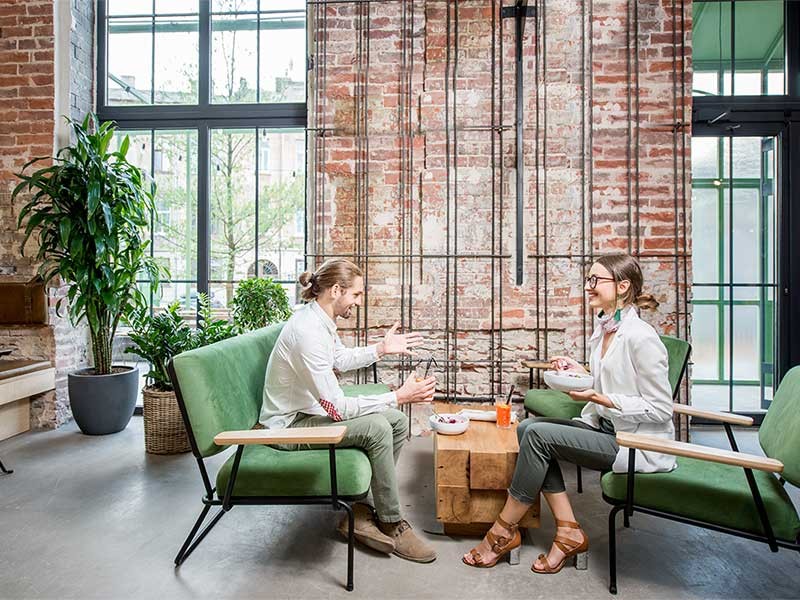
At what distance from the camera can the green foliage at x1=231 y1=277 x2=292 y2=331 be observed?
3518 mm

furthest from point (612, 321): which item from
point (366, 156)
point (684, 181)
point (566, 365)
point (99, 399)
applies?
point (99, 399)

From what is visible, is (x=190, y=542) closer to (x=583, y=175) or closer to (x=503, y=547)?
(x=503, y=547)

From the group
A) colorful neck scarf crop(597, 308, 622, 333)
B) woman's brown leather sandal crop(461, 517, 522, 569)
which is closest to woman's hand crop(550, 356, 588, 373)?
colorful neck scarf crop(597, 308, 622, 333)

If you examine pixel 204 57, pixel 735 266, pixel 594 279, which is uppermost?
pixel 204 57

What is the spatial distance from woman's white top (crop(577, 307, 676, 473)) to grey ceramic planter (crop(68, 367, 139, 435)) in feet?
11.1

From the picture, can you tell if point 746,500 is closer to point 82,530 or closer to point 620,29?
point 82,530

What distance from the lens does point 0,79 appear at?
386 centimetres

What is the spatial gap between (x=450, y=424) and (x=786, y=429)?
4.36 feet

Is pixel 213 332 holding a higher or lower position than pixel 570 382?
higher

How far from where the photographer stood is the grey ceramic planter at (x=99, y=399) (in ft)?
11.8

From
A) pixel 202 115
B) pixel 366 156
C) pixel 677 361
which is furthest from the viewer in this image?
pixel 202 115

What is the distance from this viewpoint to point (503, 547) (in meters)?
2.02

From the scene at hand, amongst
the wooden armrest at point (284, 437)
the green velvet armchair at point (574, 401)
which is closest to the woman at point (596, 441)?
the green velvet armchair at point (574, 401)

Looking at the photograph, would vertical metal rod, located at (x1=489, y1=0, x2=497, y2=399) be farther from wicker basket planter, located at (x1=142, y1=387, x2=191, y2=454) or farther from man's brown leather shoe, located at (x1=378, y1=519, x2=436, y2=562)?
wicker basket planter, located at (x1=142, y1=387, x2=191, y2=454)
